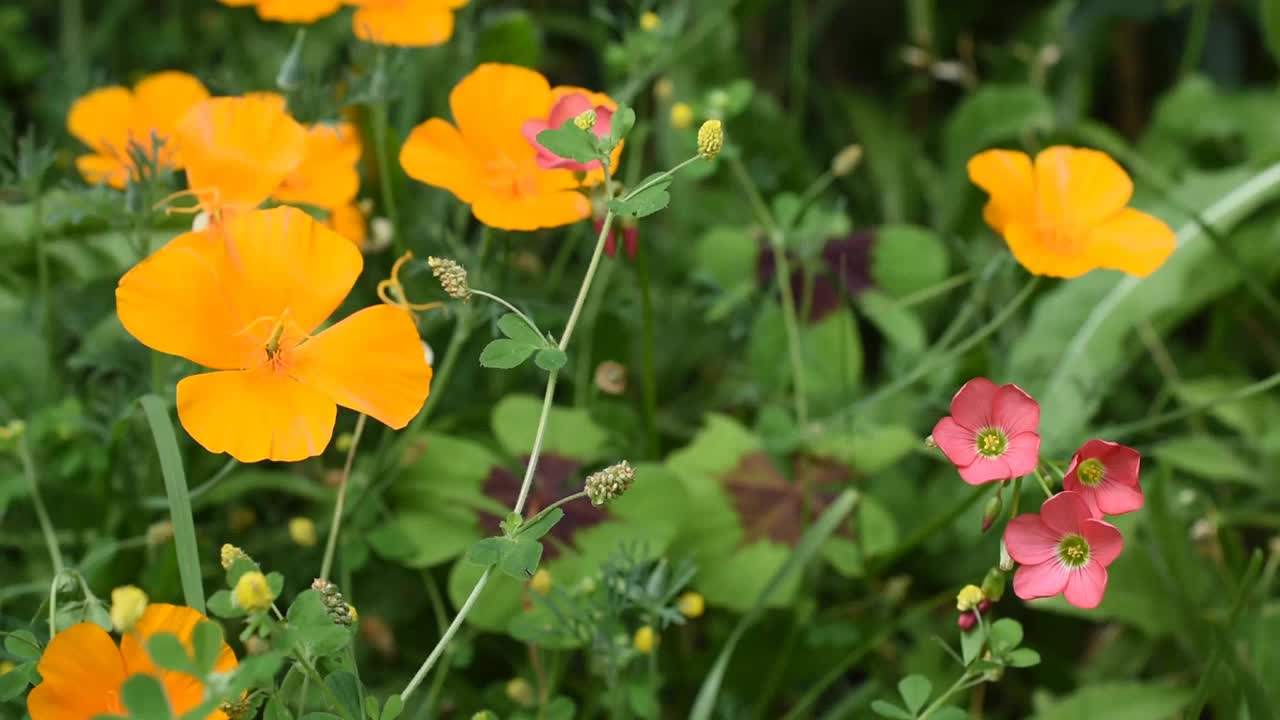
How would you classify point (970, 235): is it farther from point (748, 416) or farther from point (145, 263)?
point (145, 263)

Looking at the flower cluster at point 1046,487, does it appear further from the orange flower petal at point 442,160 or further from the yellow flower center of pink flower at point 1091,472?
the orange flower petal at point 442,160

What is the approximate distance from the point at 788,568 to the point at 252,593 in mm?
699

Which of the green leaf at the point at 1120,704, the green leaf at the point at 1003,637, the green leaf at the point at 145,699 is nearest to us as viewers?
the green leaf at the point at 145,699

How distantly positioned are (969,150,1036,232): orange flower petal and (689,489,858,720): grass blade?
36cm

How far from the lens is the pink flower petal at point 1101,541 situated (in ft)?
3.24

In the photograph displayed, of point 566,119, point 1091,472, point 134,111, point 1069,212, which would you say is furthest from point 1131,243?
point 134,111

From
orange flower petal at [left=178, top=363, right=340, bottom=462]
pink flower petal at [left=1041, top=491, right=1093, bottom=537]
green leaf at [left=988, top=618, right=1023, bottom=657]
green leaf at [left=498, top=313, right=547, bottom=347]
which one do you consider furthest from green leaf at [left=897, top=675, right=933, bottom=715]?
orange flower petal at [left=178, top=363, right=340, bottom=462]

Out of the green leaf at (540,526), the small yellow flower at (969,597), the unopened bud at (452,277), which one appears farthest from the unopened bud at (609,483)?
the small yellow flower at (969,597)

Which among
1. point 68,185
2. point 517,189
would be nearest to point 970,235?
point 517,189

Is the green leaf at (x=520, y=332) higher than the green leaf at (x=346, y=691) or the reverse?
higher

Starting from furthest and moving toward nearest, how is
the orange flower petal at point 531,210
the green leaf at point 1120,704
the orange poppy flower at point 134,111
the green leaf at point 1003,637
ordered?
the orange poppy flower at point 134,111
the green leaf at point 1120,704
the orange flower petal at point 531,210
the green leaf at point 1003,637

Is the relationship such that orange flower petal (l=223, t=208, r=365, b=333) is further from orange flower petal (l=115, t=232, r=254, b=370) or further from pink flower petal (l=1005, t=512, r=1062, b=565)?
pink flower petal (l=1005, t=512, r=1062, b=565)

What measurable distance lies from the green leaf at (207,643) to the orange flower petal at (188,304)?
27 centimetres

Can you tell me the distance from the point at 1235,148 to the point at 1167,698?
1170mm
